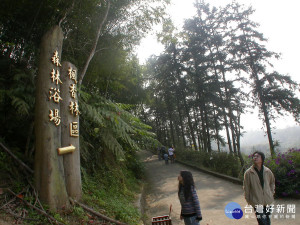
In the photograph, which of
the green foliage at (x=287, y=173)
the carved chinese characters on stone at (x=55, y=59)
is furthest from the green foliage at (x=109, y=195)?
the green foliage at (x=287, y=173)

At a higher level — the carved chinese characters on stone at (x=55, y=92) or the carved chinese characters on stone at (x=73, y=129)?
the carved chinese characters on stone at (x=55, y=92)

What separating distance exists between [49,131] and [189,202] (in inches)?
118

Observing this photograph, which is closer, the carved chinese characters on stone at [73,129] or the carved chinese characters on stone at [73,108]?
the carved chinese characters on stone at [73,129]

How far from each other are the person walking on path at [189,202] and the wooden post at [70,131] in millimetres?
2346

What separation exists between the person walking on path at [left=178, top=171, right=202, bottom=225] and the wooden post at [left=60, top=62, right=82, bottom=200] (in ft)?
7.70

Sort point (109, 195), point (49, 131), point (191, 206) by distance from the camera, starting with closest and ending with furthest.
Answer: point (191, 206) < point (49, 131) < point (109, 195)

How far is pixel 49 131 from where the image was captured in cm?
414

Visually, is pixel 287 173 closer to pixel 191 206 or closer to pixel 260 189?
pixel 260 189

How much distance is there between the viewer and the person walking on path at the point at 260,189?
11.7 feet

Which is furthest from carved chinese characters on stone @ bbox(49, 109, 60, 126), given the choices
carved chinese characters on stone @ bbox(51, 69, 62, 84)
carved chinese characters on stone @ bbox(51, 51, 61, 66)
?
carved chinese characters on stone @ bbox(51, 51, 61, 66)

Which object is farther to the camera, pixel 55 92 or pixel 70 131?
pixel 70 131

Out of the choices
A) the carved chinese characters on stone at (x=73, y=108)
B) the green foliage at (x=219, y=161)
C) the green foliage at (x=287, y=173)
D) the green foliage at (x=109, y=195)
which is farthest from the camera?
the green foliage at (x=219, y=161)

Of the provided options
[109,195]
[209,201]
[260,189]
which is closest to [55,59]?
[109,195]

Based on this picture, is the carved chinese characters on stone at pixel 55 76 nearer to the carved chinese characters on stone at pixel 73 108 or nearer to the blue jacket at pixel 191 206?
the carved chinese characters on stone at pixel 73 108
